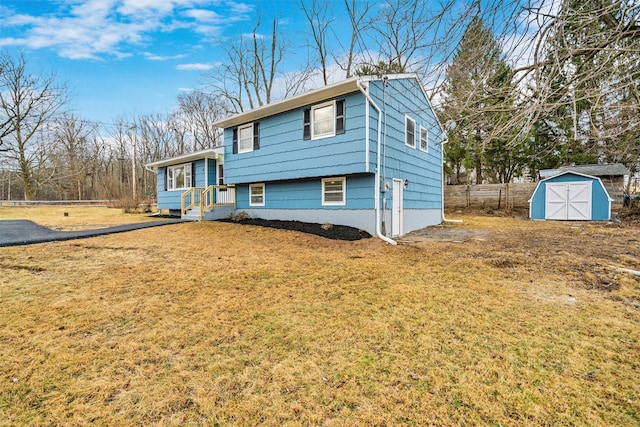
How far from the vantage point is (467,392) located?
6.43ft

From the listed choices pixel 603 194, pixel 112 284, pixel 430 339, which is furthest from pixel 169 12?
pixel 603 194

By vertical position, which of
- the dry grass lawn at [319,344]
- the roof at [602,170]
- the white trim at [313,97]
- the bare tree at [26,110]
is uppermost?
the bare tree at [26,110]

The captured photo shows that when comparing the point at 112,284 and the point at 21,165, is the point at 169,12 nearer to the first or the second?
the point at 112,284

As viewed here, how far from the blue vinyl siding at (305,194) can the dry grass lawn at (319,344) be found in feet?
12.5

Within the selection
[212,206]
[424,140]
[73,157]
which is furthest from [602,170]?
[73,157]

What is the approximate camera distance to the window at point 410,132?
10.6 meters

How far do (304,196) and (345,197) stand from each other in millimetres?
1736

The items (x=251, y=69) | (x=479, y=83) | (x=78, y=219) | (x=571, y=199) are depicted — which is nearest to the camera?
(x=479, y=83)

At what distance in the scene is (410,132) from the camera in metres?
11.0

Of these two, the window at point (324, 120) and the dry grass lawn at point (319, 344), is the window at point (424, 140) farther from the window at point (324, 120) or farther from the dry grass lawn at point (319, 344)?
the dry grass lawn at point (319, 344)

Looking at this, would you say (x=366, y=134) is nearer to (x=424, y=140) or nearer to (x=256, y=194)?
(x=424, y=140)

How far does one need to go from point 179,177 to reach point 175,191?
826 millimetres

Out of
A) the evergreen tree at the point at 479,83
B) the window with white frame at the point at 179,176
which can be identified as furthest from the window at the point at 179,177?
the evergreen tree at the point at 479,83

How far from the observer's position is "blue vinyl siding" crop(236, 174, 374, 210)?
8812 millimetres
